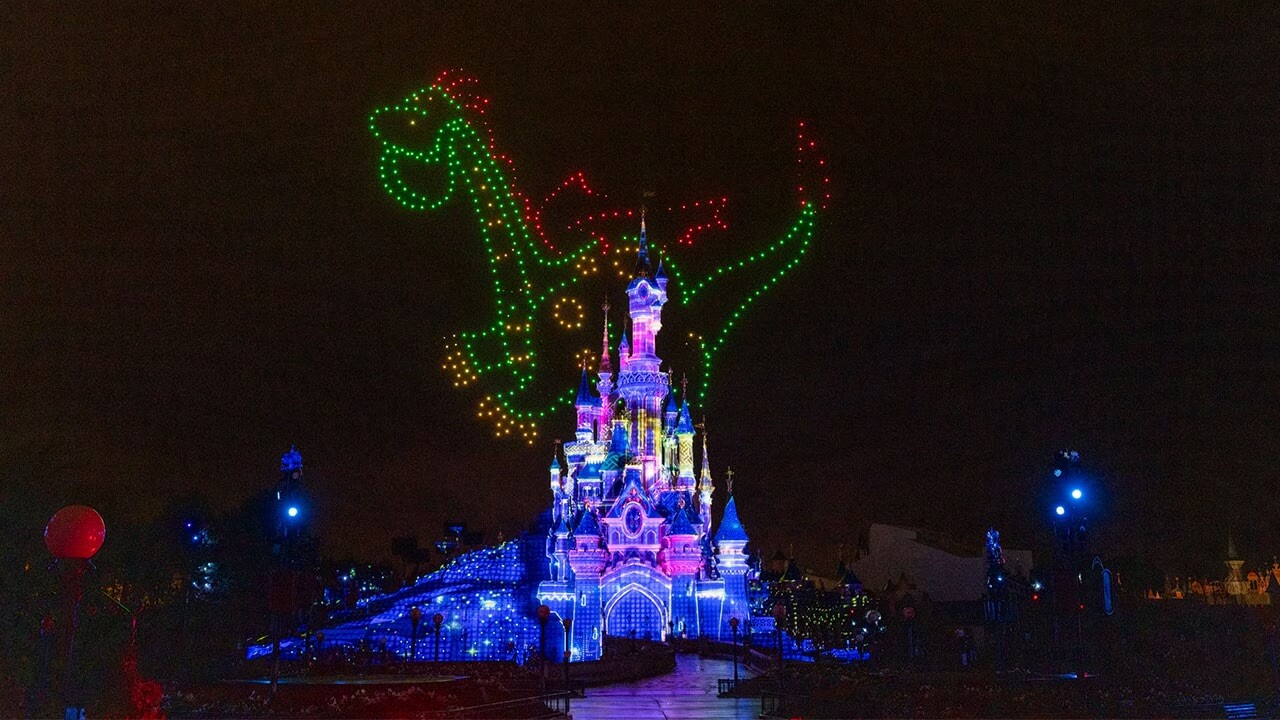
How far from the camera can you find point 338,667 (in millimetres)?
34906

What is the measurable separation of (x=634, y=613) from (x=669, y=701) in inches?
1399

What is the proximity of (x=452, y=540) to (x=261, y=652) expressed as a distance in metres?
51.1

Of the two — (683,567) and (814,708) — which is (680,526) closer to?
(683,567)

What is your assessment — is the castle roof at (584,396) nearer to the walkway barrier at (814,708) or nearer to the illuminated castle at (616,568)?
the illuminated castle at (616,568)

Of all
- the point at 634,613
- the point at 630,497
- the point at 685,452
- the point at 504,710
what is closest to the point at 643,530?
the point at 630,497

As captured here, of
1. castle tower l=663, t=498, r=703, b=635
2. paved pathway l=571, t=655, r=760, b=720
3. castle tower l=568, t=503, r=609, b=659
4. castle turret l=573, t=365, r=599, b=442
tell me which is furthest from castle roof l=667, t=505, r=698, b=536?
paved pathway l=571, t=655, r=760, b=720

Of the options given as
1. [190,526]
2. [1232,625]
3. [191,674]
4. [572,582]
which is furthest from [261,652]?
[1232,625]

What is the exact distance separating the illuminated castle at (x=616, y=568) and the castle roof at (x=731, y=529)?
A: 8 centimetres

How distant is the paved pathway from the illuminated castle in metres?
19.7

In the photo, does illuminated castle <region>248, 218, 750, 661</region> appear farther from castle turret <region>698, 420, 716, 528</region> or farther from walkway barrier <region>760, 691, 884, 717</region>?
walkway barrier <region>760, 691, 884, 717</region>

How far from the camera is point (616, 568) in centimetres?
6619

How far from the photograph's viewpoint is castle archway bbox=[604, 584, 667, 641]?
65.1m

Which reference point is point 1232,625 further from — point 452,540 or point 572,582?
point 452,540

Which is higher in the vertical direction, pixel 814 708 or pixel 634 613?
pixel 634 613
